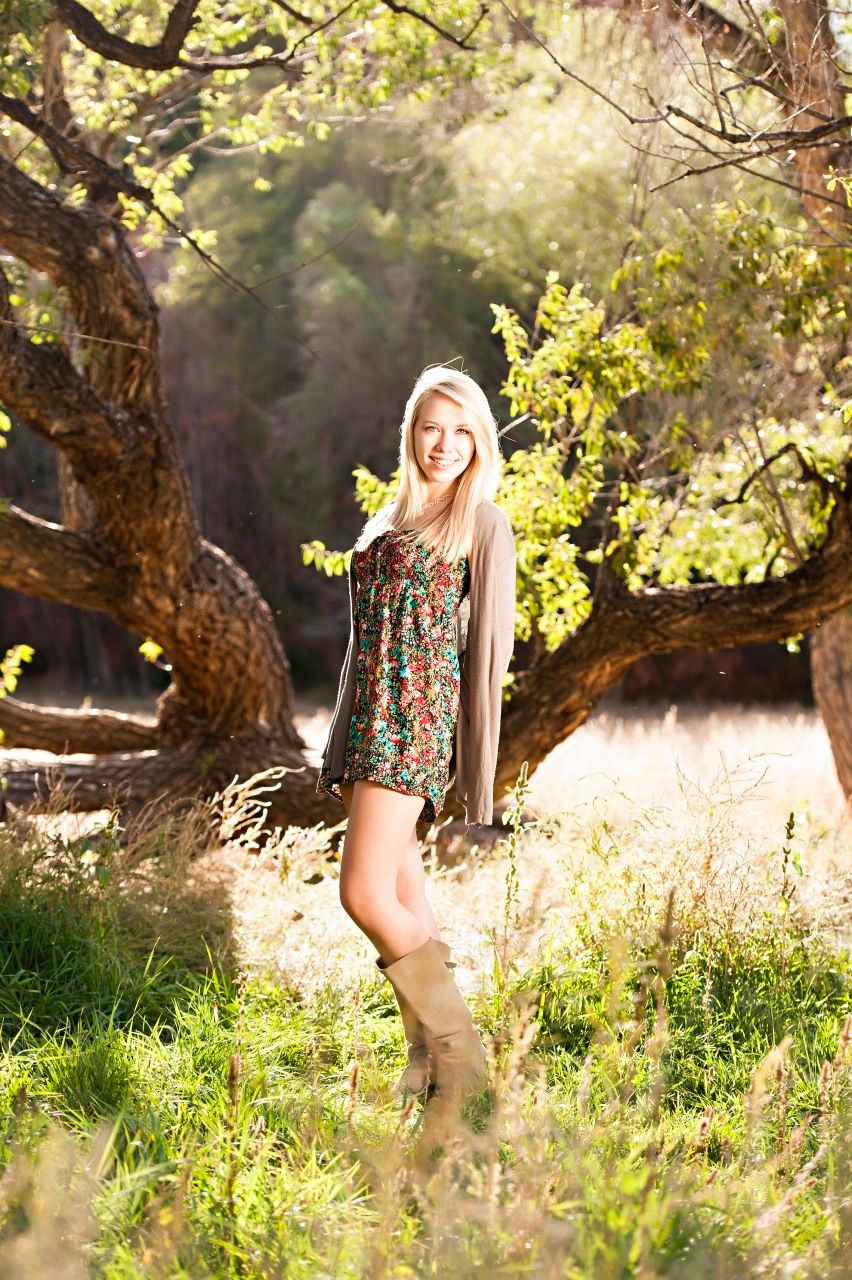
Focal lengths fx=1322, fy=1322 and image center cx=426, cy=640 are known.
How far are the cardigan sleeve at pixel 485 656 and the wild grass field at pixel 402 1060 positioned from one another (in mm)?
357

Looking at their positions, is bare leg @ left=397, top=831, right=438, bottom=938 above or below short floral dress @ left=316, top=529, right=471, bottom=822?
below

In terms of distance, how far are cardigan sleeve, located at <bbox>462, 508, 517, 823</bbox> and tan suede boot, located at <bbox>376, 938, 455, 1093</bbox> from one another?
1.27 feet

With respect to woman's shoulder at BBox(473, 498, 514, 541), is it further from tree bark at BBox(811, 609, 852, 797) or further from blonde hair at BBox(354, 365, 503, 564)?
tree bark at BBox(811, 609, 852, 797)

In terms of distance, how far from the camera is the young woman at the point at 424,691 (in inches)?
118

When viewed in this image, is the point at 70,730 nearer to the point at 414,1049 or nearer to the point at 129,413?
the point at 129,413

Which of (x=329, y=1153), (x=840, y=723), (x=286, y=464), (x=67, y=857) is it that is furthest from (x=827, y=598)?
(x=286, y=464)

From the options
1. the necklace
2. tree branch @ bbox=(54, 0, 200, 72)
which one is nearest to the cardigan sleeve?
the necklace

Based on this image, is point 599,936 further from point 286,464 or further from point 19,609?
point 19,609

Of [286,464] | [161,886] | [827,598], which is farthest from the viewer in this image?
[286,464]

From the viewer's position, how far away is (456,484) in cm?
319

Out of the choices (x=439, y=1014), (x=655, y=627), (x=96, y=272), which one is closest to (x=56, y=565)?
(x=96, y=272)

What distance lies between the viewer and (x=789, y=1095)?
324cm

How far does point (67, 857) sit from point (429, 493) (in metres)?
2.03

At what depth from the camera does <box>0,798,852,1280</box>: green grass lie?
2.08 m
